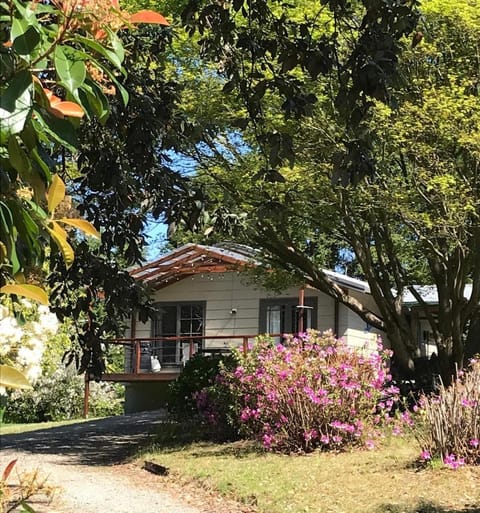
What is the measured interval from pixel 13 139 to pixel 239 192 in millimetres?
10552

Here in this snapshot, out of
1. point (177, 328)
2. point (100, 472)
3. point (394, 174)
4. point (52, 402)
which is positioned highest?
point (394, 174)

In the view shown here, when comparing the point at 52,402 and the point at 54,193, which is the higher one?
the point at 54,193

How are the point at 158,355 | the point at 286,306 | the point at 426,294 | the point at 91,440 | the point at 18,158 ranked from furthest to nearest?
1. the point at 158,355
2. the point at 426,294
3. the point at 286,306
4. the point at 91,440
5. the point at 18,158

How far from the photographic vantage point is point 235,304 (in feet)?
74.4

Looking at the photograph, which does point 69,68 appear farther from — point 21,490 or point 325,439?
point 325,439

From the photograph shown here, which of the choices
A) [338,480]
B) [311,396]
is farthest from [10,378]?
[311,396]

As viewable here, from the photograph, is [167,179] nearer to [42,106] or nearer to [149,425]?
[42,106]

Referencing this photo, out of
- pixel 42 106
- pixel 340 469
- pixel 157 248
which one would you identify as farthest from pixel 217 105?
pixel 157 248

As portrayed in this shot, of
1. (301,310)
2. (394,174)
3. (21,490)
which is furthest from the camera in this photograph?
(301,310)

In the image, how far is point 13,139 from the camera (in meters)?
1.45

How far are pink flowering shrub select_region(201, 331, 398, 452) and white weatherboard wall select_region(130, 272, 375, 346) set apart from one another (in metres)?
9.09

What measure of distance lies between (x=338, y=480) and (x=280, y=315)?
1344cm

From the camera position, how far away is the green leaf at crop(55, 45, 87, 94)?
1.46 m

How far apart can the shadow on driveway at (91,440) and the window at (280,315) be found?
4.48m
